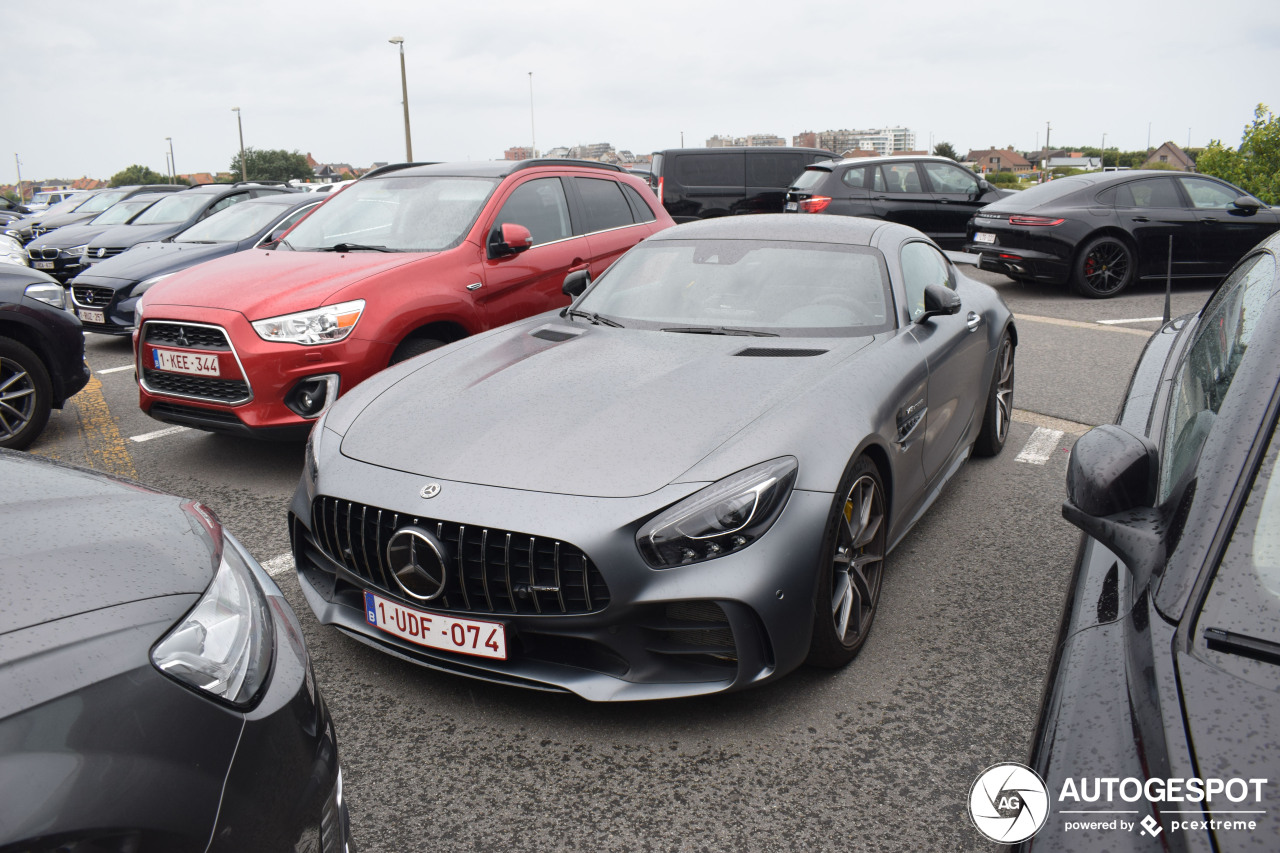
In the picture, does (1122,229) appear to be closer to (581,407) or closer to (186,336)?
(581,407)

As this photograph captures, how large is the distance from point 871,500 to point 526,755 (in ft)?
4.37

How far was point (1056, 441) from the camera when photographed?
17.4 feet

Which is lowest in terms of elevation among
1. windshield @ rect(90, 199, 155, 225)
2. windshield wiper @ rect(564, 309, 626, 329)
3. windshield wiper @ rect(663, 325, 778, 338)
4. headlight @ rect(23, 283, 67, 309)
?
windshield wiper @ rect(663, 325, 778, 338)

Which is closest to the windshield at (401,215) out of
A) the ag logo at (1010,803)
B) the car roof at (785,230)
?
the car roof at (785,230)

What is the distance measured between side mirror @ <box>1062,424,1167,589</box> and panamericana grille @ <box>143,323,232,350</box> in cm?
404

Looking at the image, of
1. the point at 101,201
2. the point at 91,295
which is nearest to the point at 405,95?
the point at 101,201

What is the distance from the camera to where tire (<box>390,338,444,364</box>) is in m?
4.85

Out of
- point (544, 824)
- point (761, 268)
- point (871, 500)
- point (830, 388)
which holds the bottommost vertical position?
point (544, 824)

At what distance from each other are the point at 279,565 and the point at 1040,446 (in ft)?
13.2

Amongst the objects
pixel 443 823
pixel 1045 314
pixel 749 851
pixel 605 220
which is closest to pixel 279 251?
pixel 605 220

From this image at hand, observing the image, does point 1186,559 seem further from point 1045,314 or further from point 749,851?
point 1045,314

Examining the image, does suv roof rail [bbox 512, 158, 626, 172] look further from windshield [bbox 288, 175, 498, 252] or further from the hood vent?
the hood vent

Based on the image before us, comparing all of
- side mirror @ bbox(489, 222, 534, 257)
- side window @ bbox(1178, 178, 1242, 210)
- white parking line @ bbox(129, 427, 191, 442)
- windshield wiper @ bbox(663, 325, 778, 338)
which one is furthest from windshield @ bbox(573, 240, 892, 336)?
side window @ bbox(1178, 178, 1242, 210)

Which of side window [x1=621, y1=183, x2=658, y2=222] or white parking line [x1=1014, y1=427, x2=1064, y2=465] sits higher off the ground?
side window [x1=621, y1=183, x2=658, y2=222]
